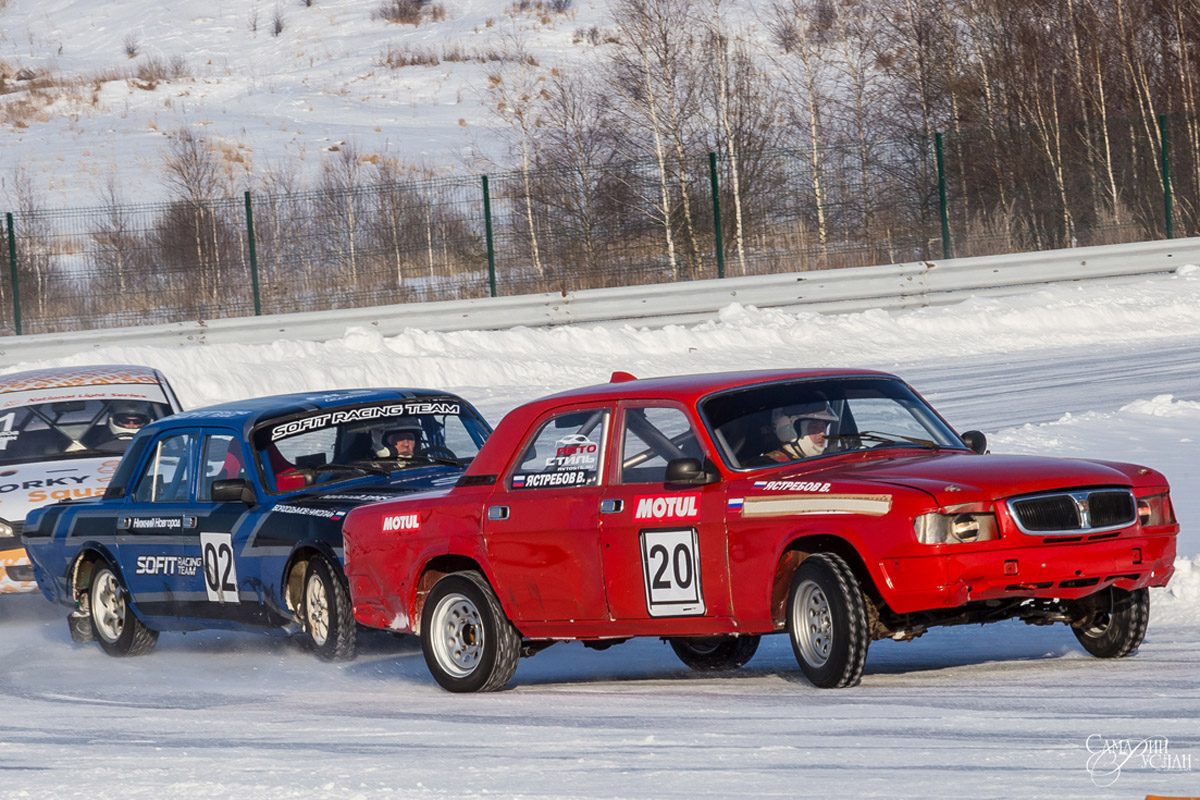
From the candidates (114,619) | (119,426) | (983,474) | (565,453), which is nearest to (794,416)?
(983,474)

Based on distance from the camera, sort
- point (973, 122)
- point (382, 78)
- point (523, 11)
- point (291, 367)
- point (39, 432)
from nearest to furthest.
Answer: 1. point (39, 432)
2. point (291, 367)
3. point (973, 122)
4. point (382, 78)
5. point (523, 11)

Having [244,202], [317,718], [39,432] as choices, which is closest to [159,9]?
[244,202]

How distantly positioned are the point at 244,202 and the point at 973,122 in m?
20.1

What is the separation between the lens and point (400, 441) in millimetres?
10117

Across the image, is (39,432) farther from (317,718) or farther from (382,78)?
(382,78)

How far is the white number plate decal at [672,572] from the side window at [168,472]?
13.3ft

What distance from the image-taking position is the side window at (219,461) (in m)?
9.95

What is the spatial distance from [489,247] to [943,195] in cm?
758

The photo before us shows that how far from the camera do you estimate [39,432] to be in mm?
13102

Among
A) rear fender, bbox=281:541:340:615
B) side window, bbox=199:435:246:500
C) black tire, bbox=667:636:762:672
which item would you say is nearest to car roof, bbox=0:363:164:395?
side window, bbox=199:435:246:500

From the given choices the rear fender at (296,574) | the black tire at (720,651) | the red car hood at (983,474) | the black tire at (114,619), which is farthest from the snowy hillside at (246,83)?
the red car hood at (983,474)

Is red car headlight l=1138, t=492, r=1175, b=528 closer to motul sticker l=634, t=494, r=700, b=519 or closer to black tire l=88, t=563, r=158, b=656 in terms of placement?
motul sticker l=634, t=494, r=700, b=519

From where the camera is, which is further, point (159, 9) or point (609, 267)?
point (159, 9)

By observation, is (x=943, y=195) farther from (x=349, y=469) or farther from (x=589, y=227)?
(x=349, y=469)
